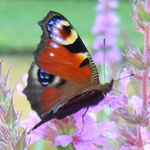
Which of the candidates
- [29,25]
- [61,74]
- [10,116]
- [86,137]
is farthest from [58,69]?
[29,25]

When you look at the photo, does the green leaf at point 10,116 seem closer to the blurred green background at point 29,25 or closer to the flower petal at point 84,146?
the flower petal at point 84,146

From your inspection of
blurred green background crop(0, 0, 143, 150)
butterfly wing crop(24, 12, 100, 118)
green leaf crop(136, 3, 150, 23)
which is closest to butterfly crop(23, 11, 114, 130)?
butterfly wing crop(24, 12, 100, 118)

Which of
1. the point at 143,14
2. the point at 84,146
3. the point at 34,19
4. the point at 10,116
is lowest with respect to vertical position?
the point at 84,146

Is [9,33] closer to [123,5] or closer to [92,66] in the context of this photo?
[123,5]

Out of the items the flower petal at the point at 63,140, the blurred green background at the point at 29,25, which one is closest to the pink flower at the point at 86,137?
the flower petal at the point at 63,140

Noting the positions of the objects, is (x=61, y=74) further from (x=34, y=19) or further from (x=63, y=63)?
(x=34, y=19)

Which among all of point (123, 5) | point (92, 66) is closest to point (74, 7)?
A: point (123, 5)
